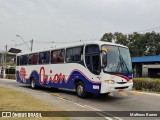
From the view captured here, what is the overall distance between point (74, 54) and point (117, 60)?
327 centimetres

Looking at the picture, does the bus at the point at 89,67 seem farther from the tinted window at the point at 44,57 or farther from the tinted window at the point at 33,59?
the tinted window at the point at 33,59

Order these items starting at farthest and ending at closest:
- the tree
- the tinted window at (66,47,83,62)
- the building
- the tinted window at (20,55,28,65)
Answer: the tree < the building < the tinted window at (20,55,28,65) < the tinted window at (66,47,83,62)

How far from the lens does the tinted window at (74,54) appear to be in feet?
52.7

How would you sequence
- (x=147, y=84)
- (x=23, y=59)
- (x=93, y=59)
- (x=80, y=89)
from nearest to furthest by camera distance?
(x=93, y=59)
(x=80, y=89)
(x=147, y=84)
(x=23, y=59)

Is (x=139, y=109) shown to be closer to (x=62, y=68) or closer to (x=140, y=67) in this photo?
(x=62, y=68)

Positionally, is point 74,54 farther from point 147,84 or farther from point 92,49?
point 147,84

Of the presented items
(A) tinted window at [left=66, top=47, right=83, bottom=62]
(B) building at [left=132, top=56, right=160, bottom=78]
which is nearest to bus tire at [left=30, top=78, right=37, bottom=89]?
(A) tinted window at [left=66, top=47, right=83, bottom=62]

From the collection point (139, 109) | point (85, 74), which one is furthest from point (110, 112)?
point (85, 74)

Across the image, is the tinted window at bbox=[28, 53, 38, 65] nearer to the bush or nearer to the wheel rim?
the wheel rim

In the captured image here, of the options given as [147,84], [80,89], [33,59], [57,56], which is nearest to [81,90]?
[80,89]

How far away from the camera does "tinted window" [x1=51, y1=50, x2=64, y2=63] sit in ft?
59.2

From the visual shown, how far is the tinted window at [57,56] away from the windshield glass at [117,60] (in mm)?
4506

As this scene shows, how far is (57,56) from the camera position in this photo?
18.7m

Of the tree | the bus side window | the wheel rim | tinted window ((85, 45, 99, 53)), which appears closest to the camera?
tinted window ((85, 45, 99, 53))
